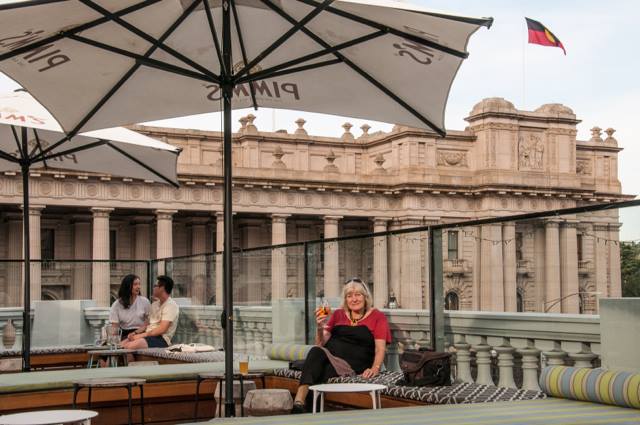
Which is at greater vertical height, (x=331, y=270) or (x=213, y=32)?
(x=213, y=32)

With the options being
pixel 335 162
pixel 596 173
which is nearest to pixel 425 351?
pixel 335 162

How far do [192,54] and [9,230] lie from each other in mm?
48510

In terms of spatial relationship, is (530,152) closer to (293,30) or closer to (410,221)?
(410,221)

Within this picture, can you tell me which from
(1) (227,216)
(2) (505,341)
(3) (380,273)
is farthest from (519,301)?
(1) (227,216)

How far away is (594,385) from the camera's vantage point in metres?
6.66

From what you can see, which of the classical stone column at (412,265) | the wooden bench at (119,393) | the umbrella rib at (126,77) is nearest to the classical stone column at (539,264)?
the classical stone column at (412,265)

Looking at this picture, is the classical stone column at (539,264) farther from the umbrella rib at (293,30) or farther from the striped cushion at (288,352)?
the umbrella rib at (293,30)

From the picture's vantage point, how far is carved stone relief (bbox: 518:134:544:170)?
218ft

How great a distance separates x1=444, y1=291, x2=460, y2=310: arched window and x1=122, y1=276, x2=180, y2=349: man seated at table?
387 centimetres

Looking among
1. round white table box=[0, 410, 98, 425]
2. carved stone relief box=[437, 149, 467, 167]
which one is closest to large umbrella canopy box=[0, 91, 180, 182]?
round white table box=[0, 410, 98, 425]

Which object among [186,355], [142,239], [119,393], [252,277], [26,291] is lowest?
[119,393]

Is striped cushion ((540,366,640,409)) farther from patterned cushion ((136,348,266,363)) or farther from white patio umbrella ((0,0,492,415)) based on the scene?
patterned cushion ((136,348,266,363))

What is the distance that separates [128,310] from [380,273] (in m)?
3.27

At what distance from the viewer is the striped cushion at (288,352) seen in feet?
33.9
